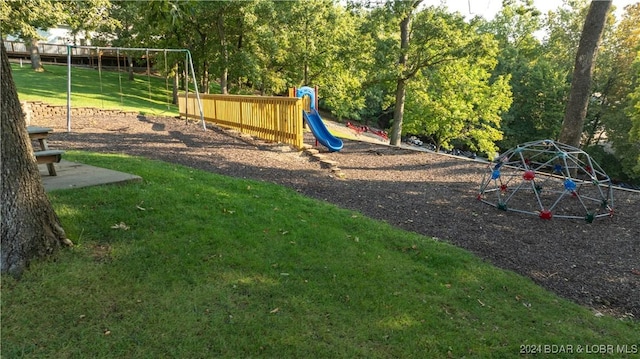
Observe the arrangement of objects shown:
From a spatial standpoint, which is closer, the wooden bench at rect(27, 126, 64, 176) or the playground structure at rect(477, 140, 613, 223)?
the wooden bench at rect(27, 126, 64, 176)

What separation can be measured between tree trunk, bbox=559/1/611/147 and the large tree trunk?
971cm

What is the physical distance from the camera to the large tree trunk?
10.2 feet

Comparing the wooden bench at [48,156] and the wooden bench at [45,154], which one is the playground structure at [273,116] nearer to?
the wooden bench at [45,154]

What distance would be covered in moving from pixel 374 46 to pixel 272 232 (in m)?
13.0

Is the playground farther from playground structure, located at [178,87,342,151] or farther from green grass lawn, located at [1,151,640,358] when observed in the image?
green grass lawn, located at [1,151,640,358]

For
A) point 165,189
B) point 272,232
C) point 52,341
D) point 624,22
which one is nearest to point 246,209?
point 272,232

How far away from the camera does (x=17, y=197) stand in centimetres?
314

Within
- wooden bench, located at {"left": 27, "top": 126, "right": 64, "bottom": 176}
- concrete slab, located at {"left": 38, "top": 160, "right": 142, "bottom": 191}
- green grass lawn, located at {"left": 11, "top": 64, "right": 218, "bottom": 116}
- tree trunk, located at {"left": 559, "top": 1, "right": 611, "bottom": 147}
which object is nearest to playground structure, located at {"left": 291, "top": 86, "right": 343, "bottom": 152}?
tree trunk, located at {"left": 559, "top": 1, "right": 611, "bottom": 147}

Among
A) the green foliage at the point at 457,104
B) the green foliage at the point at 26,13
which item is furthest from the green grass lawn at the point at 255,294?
the green foliage at the point at 457,104

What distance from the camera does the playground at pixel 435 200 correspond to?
15.9 ft

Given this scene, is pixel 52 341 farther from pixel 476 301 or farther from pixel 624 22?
pixel 624 22

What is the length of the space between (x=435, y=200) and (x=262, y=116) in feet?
21.9

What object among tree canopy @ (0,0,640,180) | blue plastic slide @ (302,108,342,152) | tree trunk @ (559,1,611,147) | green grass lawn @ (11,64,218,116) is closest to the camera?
tree trunk @ (559,1,611,147)

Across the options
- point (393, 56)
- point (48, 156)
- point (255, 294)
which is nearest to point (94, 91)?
point (393, 56)
